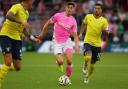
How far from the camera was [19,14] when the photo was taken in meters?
16.6

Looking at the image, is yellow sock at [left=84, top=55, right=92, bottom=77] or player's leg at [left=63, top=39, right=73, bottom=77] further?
yellow sock at [left=84, top=55, right=92, bottom=77]

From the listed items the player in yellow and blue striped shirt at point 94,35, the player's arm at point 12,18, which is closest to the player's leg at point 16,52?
the player's arm at point 12,18

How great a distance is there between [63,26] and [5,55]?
3.48m

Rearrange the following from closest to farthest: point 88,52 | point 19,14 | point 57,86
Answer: point 19,14
point 57,86
point 88,52

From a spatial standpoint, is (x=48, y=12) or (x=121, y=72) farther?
(x=48, y=12)

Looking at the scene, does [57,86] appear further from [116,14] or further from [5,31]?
[116,14]

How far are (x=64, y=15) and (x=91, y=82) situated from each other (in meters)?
2.54

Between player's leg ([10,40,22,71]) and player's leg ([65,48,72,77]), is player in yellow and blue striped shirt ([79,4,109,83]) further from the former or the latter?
player's leg ([10,40,22,71])

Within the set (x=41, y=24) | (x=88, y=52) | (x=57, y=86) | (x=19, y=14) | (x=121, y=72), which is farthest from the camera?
(x=41, y=24)

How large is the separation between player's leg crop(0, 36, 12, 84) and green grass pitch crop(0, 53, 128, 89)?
1.58 metres

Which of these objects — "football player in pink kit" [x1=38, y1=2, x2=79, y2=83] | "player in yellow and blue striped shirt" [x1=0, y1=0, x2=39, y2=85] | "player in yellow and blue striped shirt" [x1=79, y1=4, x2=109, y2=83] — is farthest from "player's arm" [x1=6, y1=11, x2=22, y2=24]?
"player in yellow and blue striped shirt" [x1=79, y1=4, x2=109, y2=83]

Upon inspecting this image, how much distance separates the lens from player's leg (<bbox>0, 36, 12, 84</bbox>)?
1622 centimetres

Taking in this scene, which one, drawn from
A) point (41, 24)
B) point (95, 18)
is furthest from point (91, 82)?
point (41, 24)

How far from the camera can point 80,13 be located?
3759 centimetres
